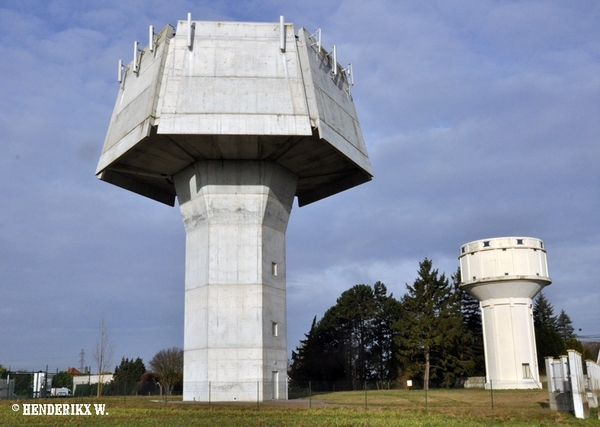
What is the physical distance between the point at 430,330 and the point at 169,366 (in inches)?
1113

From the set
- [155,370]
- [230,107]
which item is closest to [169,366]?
[155,370]

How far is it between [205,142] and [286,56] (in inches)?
214

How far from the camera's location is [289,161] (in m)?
29.8

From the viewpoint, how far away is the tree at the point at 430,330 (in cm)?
5169

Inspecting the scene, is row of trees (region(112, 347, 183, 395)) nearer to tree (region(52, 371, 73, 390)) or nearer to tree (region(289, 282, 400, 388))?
tree (region(52, 371, 73, 390))

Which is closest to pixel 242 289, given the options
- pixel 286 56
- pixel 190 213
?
pixel 190 213

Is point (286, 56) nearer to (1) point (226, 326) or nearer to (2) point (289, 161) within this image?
(2) point (289, 161)

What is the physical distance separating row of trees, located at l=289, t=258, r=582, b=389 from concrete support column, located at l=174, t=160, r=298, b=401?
24.4 m

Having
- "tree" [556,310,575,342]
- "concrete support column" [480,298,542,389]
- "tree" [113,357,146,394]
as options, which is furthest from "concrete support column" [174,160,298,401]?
"tree" [556,310,575,342]

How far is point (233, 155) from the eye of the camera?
28844 millimetres

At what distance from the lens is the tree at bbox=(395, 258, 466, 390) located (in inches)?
2035

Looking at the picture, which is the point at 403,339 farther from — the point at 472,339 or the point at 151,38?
the point at 151,38

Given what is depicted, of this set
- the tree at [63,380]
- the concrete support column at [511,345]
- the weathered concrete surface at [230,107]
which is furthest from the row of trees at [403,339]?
the weathered concrete surface at [230,107]

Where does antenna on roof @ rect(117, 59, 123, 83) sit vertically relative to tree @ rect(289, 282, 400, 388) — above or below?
above
